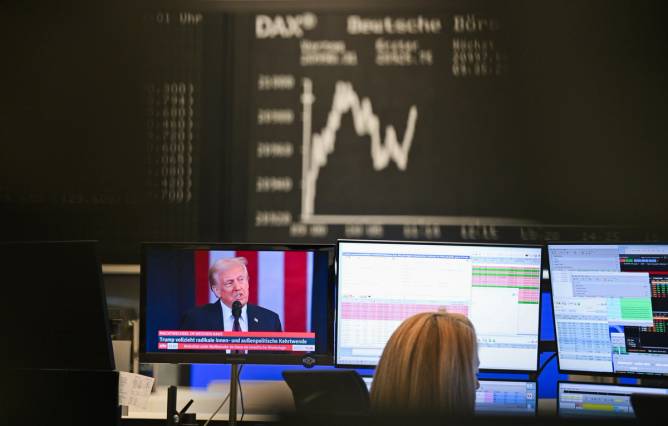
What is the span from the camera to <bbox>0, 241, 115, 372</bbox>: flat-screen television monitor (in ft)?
5.54

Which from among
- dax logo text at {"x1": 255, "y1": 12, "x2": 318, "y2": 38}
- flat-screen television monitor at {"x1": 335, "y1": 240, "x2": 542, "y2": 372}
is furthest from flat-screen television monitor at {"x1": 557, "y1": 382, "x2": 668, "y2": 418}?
dax logo text at {"x1": 255, "y1": 12, "x2": 318, "y2": 38}

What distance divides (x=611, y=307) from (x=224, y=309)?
1023 mm

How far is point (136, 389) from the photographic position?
1767 mm

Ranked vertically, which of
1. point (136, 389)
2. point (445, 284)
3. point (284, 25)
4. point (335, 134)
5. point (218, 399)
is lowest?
point (218, 399)

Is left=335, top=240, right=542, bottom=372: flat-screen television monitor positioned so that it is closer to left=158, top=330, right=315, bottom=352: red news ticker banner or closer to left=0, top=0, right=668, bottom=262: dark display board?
left=158, top=330, right=315, bottom=352: red news ticker banner

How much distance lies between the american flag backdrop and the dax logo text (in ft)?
4.52

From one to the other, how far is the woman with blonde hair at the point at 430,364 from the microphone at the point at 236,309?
0.68m

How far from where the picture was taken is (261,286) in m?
1.95

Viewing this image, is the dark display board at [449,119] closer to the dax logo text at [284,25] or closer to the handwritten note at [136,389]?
the dax logo text at [284,25]

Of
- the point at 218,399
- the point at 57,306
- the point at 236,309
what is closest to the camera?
the point at 57,306

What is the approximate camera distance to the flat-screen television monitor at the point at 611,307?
196cm

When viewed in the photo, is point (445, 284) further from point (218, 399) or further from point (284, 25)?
point (284, 25)

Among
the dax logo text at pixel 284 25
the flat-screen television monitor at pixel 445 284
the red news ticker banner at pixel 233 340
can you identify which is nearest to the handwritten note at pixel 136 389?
A: the red news ticker banner at pixel 233 340

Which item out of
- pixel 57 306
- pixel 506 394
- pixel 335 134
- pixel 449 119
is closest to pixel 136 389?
pixel 57 306
